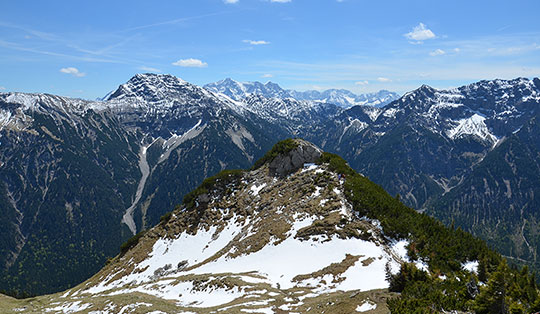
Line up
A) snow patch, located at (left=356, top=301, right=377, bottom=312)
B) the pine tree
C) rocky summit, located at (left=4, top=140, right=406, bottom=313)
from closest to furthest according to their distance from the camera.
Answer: the pine tree < snow patch, located at (left=356, top=301, right=377, bottom=312) < rocky summit, located at (left=4, top=140, right=406, bottom=313)

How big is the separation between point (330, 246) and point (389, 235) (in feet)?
36.4

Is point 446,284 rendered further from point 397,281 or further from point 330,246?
point 330,246

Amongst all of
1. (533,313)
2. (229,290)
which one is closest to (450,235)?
(533,313)

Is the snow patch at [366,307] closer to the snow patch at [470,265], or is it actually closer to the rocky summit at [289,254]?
the rocky summit at [289,254]

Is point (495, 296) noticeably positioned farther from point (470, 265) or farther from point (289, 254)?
point (289, 254)

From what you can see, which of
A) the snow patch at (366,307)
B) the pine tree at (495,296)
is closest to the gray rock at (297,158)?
the snow patch at (366,307)

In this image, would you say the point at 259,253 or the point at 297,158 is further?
the point at 297,158

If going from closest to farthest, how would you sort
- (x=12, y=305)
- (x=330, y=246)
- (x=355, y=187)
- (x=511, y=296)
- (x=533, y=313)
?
1. (x=533, y=313)
2. (x=511, y=296)
3. (x=330, y=246)
4. (x=12, y=305)
5. (x=355, y=187)

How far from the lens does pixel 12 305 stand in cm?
6738

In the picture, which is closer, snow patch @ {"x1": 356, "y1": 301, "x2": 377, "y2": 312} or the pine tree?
the pine tree

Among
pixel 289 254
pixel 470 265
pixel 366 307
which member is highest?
pixel 366 307

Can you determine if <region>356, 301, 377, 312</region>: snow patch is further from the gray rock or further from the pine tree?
the gray rock

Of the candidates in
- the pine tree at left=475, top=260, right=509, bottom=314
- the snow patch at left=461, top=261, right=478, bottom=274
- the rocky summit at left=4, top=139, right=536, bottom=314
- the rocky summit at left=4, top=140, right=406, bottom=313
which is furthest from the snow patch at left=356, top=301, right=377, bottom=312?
the snow patch at left=461, top=261, right=478, bottom=274

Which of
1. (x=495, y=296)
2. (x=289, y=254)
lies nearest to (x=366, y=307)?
(x=495, y=296)
